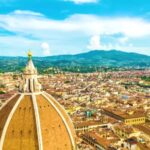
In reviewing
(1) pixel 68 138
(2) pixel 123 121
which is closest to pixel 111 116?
(2) pixel 123 121

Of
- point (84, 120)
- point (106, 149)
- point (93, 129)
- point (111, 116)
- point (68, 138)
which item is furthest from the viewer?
point (111, 116)

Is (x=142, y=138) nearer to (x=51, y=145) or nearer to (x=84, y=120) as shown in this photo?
(x=84, y=120)

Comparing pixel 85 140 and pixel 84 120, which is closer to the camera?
pixel 85 140

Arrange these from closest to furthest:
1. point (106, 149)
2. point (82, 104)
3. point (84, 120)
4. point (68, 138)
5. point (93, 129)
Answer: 1. point (68, 138)
2. point (106, 149)
3. point (93, 129)
4. point (84, 120)
5. point (82, 104)

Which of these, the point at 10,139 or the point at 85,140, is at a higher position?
the point at 10,139

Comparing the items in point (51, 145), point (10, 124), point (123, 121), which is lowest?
point (123, 121)

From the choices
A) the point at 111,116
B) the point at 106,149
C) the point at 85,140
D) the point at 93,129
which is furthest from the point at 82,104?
the point at 106,149

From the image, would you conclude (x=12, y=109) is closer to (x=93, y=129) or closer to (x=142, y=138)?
(x=142, y=138)
